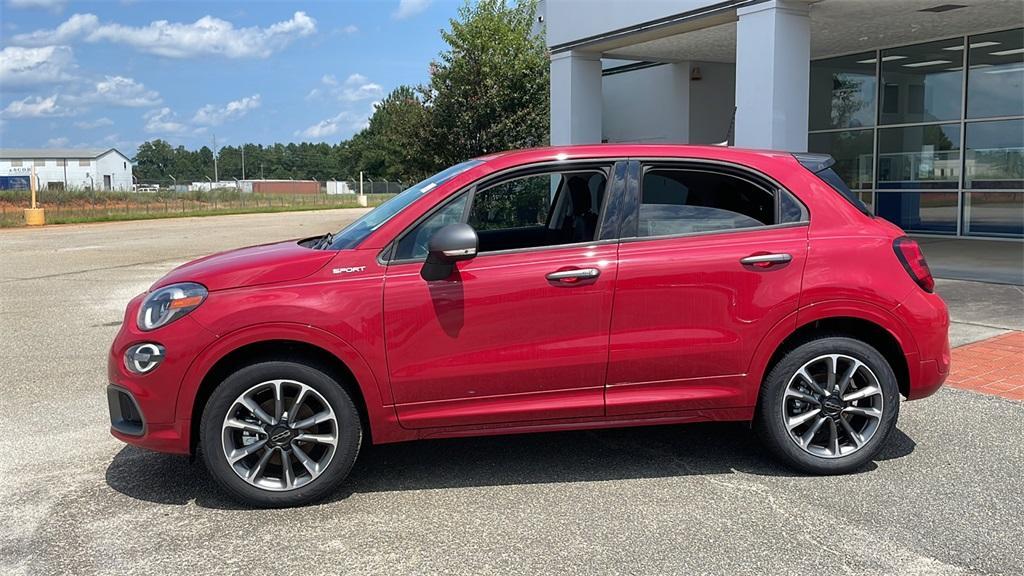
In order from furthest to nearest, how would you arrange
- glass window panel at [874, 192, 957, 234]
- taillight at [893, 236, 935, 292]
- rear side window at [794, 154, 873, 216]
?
A: 1. glass window panel at [874, 192, 957, 234]
2. rear side window at [794, 154, 873, 216]
3. taillight at [893, 236, 935, 292]

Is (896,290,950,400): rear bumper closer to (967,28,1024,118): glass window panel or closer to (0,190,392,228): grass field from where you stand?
(967,28,1024,118): glass window panel

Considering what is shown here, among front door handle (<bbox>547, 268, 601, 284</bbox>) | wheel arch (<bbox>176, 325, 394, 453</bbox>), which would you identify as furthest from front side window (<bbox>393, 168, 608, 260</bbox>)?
wheel arch (<bbox>176, 325, 394, 453</bbox>)

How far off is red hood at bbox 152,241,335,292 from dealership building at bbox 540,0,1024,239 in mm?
8064

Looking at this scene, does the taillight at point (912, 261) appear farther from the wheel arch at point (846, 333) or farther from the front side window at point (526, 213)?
the front side window at point (526, 213)

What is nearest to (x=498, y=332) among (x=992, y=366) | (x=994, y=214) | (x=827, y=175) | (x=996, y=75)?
(x=827, y=175)

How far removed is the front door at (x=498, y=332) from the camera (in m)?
4.02

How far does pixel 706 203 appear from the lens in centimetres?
443

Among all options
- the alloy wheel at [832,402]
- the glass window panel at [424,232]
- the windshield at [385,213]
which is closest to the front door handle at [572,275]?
the glass window panel at [424,232]

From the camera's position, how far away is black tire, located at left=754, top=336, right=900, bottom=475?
4.32 meters

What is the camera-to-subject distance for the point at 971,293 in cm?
971

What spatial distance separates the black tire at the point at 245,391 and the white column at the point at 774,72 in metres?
8.14

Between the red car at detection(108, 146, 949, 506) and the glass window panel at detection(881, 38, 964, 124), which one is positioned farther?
the glass window panel at detection(881, 38, 964, 124)

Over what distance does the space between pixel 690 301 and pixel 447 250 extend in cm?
125

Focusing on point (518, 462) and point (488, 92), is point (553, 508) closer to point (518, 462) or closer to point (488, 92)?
point (518, 462)
